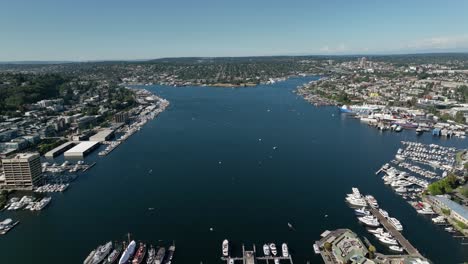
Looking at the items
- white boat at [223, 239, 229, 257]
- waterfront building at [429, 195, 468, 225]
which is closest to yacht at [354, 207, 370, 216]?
waterfront building at [429, 195, 468, 225]

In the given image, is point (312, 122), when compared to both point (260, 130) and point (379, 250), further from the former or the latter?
point (379, 250)

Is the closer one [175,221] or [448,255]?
[448,255]

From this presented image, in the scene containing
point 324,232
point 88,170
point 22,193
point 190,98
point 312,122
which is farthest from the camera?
point 190,98

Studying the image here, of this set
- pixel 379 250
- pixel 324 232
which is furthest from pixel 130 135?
pixel 379 250

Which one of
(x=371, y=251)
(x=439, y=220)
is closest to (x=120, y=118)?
(x=371, y=251)

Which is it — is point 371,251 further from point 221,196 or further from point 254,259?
point 221,196

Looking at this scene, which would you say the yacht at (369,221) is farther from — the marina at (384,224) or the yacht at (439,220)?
the yacht at (439,220)

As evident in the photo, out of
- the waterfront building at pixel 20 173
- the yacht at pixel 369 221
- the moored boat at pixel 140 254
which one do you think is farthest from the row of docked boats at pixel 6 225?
the yacht at pixel 369 221
